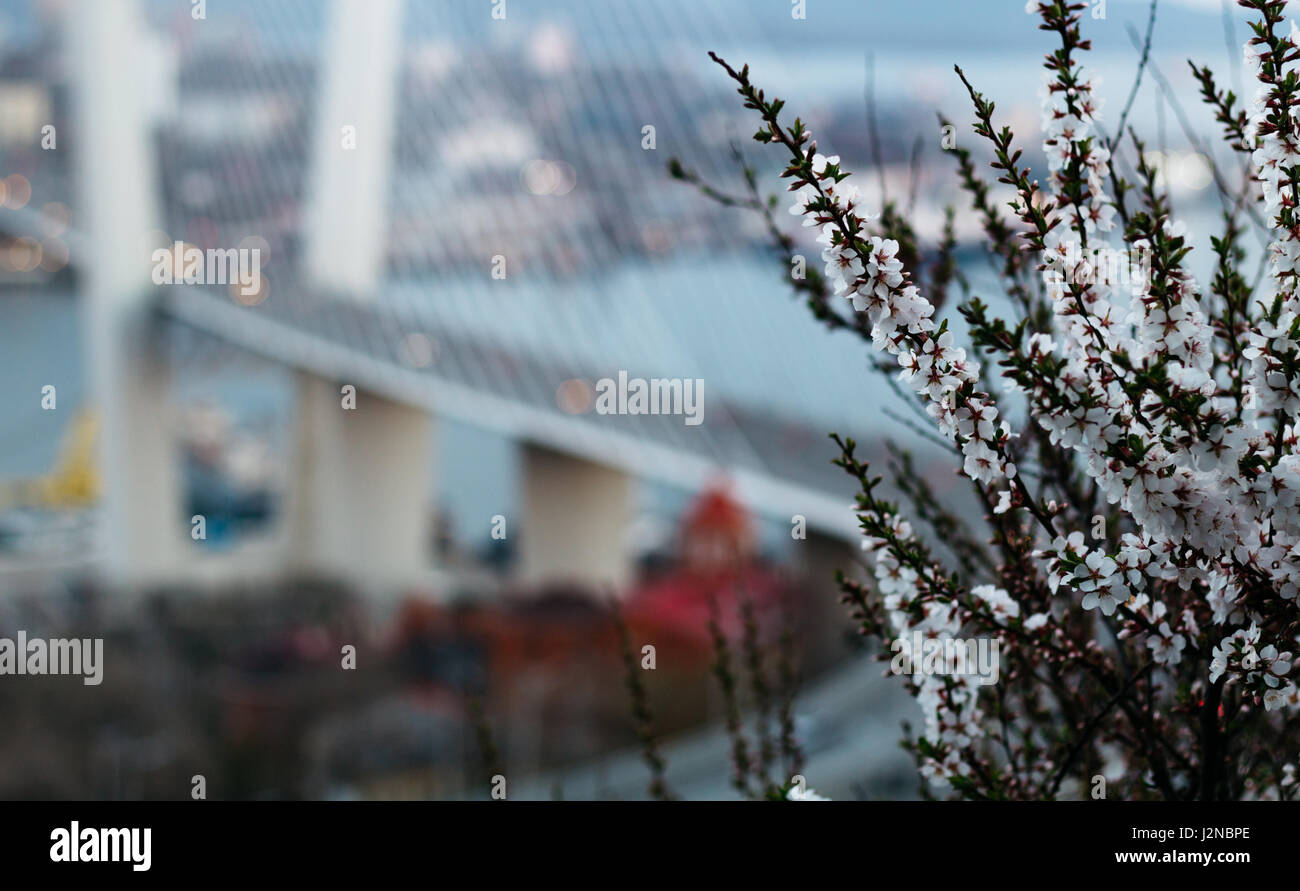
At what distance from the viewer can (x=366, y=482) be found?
10.9 m

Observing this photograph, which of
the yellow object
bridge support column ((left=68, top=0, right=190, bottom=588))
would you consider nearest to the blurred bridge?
bridge support column ((left=68, top=0, right=190, bottom=588))

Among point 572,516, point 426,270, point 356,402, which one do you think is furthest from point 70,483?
point 572,516

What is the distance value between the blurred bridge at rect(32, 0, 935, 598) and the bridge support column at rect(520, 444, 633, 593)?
19 mm

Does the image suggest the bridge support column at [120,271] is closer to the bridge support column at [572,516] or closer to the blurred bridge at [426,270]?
the blurred bridge at [426,270]

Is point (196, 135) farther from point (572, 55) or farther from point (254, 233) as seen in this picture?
point (572, 55)

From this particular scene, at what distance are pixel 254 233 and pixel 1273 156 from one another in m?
10.5

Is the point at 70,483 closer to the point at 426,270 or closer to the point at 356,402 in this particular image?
the point at 356,402

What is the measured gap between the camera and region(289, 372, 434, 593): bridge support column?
10586 millimetres

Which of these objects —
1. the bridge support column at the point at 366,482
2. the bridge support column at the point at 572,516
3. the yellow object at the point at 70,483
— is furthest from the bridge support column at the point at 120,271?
the bridge support column at the point at 572,516

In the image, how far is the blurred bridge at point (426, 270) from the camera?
7.50 meters

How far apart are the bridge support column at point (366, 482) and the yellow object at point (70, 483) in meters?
2.79

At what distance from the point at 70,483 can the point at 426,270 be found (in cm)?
571

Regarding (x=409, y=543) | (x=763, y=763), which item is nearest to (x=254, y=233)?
(x=409, y=543)

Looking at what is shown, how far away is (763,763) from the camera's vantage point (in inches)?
55.5
